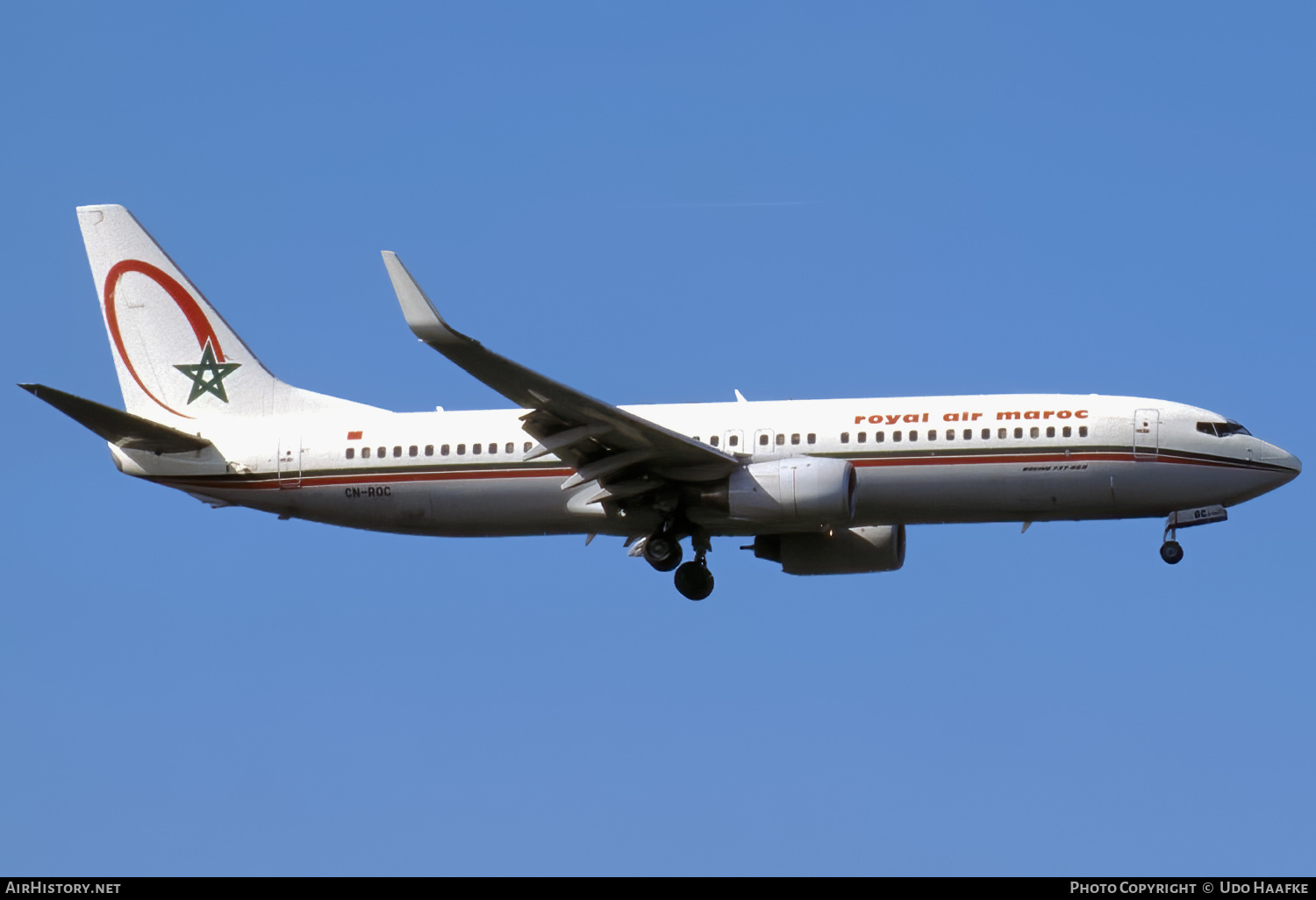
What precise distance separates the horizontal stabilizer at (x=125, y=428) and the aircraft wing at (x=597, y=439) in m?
8.91

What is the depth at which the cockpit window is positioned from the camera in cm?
4347

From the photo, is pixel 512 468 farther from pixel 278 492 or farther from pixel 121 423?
pixel 121 423

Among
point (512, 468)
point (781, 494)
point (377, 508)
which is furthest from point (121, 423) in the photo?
point (781, 494)

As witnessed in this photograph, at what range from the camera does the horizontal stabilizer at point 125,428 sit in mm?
42819

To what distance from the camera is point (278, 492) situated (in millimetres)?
45875

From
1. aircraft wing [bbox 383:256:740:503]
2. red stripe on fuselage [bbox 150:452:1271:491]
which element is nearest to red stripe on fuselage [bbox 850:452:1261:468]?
red stripe on fuselage [bbox 150:452:1271:491]

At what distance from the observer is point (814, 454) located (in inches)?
1711

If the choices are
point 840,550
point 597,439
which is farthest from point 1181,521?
point 597,439

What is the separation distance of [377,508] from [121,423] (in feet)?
20.2

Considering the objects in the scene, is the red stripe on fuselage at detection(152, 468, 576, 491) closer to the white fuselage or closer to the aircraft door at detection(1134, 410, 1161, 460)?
the white fuselage

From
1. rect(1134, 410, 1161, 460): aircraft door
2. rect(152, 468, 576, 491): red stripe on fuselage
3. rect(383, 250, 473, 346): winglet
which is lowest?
rect(383, 250, 473, 346): winglet

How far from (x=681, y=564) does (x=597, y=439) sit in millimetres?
4705

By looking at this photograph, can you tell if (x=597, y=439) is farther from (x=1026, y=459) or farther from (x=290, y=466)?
(x=1026, y=459)

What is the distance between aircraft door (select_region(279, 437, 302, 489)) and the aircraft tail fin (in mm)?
1609
